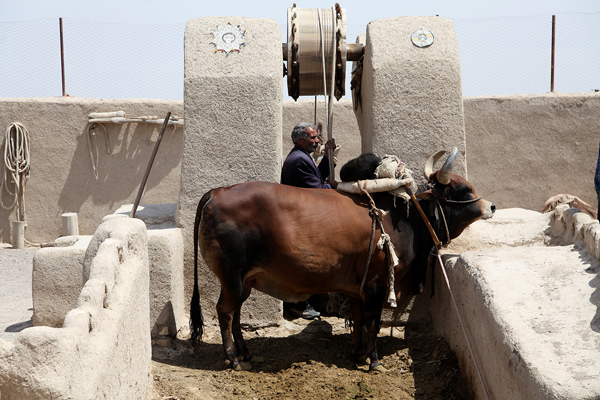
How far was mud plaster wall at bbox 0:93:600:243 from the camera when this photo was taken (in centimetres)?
920

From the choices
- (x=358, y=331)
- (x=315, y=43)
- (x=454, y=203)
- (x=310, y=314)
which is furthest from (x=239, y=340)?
(x=315, y=43)

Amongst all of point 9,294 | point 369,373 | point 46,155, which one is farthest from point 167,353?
point 46,155

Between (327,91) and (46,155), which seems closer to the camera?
(327,91)

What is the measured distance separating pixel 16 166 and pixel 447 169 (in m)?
7.02

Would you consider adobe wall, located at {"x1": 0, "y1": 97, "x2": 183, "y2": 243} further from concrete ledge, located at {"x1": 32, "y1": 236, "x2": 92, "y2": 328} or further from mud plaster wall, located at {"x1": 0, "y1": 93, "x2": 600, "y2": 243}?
concrete ledge, located at {"x1": 32, "y1": 236, "x2": 92, "y2": 328}

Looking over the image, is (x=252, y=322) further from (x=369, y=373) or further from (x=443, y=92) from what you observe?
(x=443, y=92)

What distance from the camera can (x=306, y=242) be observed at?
16.0 ft

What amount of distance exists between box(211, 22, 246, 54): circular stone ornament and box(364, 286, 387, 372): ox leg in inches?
98.5

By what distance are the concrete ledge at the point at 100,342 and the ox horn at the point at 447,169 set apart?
2.45 metres

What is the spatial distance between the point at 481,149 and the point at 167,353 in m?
5.94

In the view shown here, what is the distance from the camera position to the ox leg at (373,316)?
5022 millimetres

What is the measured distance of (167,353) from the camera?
5254 mm

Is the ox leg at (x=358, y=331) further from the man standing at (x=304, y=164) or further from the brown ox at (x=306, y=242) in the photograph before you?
the man standing at (x=304, y=164)

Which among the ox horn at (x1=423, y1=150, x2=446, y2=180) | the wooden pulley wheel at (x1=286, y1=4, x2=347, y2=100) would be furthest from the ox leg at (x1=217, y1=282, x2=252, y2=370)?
the wooden pulley wheel at (x1=286, y1=4, x2=347, y2=100)
